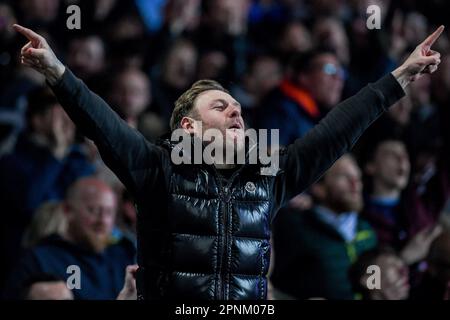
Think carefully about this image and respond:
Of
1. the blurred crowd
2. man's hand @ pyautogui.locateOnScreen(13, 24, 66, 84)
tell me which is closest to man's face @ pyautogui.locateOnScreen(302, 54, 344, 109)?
the blurred crowd

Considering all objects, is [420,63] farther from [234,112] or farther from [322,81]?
[322,81]

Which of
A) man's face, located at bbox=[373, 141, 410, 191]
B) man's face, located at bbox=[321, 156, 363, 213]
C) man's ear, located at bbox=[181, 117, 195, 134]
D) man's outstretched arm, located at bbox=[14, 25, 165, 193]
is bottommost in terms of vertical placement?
man's outstretched arm, located at bbox=[14, 25, 165, 193]

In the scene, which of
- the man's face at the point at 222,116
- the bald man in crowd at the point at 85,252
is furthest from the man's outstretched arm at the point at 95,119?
the bald man in crowd at the point at 85,252

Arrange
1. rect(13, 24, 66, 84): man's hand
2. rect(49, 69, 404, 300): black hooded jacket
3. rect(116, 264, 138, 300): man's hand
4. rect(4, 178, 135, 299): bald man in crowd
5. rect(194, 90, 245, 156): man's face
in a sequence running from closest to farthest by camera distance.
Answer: rect(13, 24, 66, 84): man's hand < rect(49, 69, 404, 300): black hooded jacket < rect(194, 90, 245, 156): man's face < rect(116, 264, 138, 300): man's hand < rect(4, 178, 135, 299): bald man in crowd

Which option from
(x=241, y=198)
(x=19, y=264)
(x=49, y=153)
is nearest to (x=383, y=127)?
(x=49, y=153)

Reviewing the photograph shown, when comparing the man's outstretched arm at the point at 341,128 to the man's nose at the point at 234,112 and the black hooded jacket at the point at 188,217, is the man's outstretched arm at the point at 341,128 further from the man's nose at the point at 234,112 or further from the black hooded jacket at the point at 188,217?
the man's nose at the point at 234,112

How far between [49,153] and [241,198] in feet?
8.70

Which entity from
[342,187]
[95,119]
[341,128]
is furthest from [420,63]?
[342,187]

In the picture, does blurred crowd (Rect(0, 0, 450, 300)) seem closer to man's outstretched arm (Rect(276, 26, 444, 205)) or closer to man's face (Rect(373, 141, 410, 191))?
man's face (Rect(373, 141, 410, 191))

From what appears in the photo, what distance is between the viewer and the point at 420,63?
336 cm

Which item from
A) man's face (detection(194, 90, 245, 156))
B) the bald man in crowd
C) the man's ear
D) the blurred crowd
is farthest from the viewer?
the blurred crowd

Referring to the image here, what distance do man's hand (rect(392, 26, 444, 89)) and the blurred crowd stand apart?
122 centimetres

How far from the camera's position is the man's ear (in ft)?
11.2
